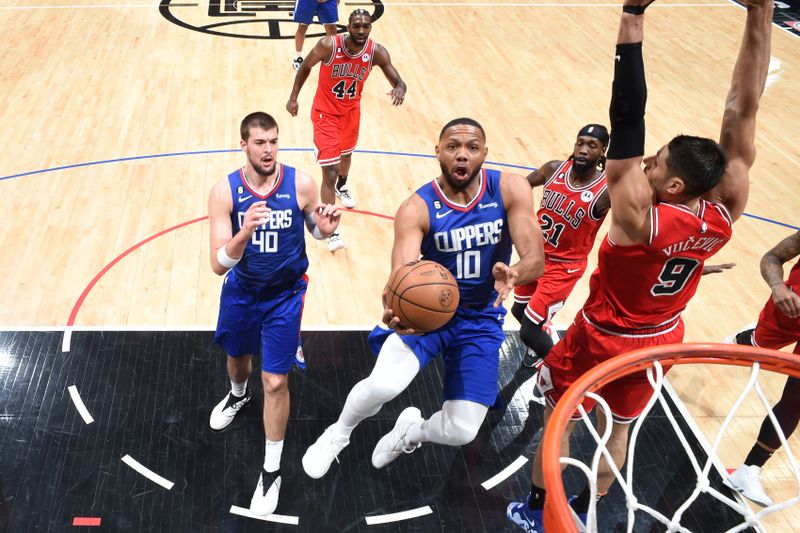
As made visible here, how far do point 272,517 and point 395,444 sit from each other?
0.80m

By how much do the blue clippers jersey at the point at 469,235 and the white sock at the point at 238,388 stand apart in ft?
5.17

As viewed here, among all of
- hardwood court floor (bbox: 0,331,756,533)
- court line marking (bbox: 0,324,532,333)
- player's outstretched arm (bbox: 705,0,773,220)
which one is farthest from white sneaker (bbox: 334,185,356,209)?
player's outstretched arm (bbox: 705,0,773,220)

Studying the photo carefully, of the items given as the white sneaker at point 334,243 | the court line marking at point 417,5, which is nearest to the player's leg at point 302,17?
the court line marking at point 417,5

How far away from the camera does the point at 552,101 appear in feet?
33.6

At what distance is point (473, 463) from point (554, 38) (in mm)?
9697

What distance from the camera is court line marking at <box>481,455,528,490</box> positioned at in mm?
4527

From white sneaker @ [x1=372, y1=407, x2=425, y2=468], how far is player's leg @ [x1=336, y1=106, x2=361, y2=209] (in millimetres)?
3323

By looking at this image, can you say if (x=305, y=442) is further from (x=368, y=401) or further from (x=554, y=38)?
(x=554, y=38)

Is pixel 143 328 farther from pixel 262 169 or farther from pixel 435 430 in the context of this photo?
pixel 435 430

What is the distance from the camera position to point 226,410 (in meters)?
4.80

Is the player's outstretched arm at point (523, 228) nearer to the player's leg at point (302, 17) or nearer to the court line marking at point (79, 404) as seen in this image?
the court line marking at point (79, 404)

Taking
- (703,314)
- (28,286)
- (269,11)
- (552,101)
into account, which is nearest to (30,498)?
(28,286)

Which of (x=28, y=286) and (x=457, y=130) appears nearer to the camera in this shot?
(x=457, y=130)

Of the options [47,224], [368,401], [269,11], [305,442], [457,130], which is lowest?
[269,11]
